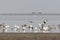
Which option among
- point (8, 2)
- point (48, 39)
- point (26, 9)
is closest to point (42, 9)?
point (26, 9)

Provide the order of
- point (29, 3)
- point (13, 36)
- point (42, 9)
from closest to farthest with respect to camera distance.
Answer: point (13, 36) < point (42, 9) < point (29, 3)

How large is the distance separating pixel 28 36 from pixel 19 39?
30 mm

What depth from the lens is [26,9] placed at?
2814 mm

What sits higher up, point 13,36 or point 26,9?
point 13,36

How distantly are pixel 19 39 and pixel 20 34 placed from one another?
16 mm

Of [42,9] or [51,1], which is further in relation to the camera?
[51,1]

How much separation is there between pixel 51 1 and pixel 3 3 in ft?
3.24

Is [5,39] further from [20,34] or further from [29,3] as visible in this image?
[29,3]

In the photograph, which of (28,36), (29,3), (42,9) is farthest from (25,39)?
(29,3)

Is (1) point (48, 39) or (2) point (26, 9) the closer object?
(1) point (48, 39)

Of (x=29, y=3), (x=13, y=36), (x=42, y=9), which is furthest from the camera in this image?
(x=29, y=3)

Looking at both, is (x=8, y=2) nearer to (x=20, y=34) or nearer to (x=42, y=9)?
(x=42, y=9)

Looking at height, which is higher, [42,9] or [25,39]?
[25,39]

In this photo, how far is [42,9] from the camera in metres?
2.76
